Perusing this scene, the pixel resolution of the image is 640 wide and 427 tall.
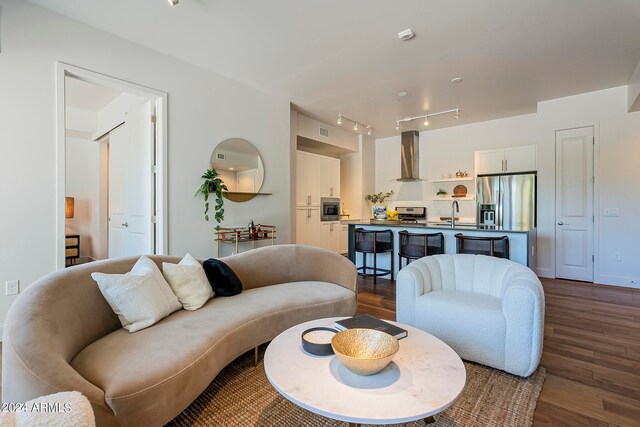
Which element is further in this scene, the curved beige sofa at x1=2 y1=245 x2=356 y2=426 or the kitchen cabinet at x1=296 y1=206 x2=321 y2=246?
the kitchen cabinet at x1=296 y1=206 x2=321 y2=246

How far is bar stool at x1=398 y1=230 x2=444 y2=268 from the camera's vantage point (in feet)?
13.0

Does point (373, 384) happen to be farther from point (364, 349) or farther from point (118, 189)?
point (118, 189)

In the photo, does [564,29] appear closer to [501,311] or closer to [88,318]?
[501,311]

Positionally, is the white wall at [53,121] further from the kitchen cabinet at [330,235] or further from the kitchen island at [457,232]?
the kitchen cabinet at [330,235]

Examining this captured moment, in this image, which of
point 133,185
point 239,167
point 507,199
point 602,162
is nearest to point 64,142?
point 133,185

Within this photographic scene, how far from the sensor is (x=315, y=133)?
19.4 feet

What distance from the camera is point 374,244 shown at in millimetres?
4270

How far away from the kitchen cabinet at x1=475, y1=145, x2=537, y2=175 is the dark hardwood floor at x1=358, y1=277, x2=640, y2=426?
2.30 metres

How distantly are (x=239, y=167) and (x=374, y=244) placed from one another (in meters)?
2.22

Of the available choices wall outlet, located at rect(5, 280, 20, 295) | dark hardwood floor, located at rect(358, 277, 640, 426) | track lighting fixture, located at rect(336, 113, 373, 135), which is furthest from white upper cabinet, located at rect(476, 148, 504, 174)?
wall outlet, located at rect(5, 280, 20, 295)

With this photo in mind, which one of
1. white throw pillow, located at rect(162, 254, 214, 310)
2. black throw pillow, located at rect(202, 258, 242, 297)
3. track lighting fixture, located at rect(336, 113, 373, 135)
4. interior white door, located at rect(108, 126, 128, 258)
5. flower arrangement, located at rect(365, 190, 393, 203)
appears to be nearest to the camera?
white throw pillow, located at rect(162, 254, 214, 310)

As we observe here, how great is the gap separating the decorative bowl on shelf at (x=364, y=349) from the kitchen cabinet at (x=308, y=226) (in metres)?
4.44

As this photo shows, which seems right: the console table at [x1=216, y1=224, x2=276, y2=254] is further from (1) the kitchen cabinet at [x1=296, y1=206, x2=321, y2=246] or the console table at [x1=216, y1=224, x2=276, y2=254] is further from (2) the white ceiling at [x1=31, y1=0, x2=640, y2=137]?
(2) the white ceiling at [x1=31, y1=0, x2=640, y2=137]

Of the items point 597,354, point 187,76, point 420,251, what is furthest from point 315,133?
point 597,354
